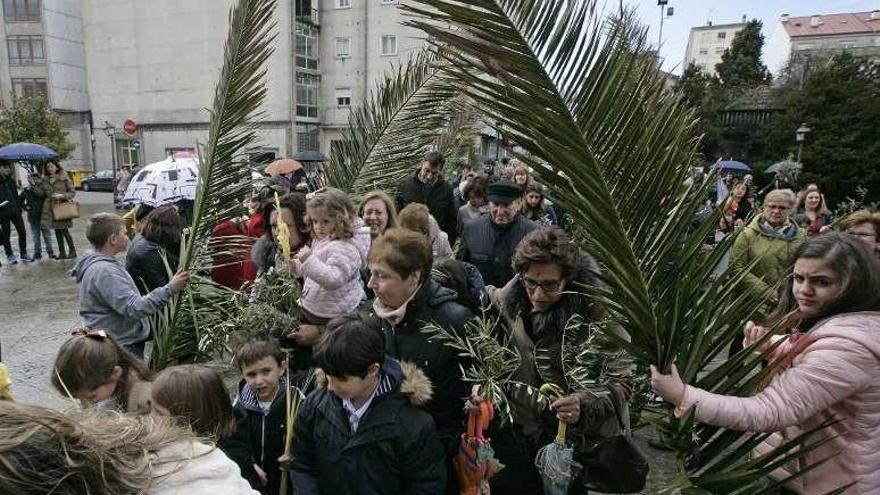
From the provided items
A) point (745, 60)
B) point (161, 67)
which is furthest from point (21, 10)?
point (745, 60)

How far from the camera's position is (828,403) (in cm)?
142

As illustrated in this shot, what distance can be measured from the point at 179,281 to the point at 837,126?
28000 mm

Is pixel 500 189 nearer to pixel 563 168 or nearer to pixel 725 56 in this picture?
pixel 563 168

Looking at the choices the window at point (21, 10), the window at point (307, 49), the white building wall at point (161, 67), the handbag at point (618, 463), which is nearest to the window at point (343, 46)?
the window at point (307, 49)

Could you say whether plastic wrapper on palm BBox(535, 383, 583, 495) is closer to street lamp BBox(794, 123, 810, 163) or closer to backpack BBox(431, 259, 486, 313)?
backpack BBox(431, 259, 486, 313)

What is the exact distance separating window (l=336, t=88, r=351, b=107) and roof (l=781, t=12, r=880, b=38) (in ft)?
148

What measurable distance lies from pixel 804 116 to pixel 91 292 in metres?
28.6

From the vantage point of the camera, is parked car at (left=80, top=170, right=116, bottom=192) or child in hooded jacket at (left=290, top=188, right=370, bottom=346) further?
parked car at (left=80, top=170, right=116, bottom=192)

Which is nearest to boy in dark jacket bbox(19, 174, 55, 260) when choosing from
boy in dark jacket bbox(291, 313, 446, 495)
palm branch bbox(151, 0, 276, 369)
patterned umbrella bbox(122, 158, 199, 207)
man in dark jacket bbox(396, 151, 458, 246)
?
patterned umbrella bbox(122, 158, 199, 207)

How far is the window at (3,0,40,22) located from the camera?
3953 centimetres

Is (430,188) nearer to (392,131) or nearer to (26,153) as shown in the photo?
(392,131)

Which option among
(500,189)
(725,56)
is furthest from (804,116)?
(500,189)

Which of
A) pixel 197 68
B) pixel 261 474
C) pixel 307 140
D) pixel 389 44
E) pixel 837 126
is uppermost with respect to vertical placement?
pixel 389 44

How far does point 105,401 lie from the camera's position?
7.56 feet
